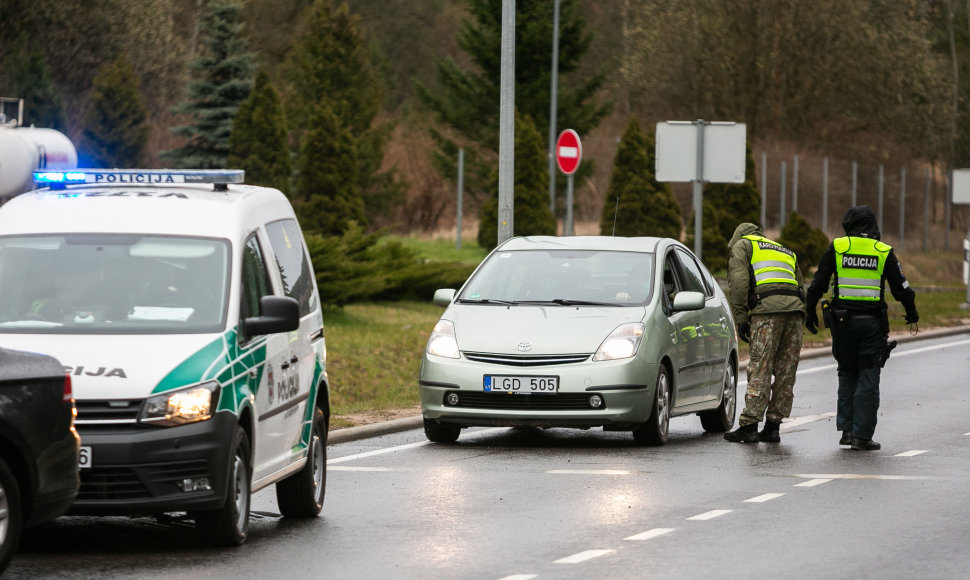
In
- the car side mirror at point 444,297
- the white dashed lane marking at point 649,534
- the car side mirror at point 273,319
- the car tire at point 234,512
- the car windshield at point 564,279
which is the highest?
the car side mirror at point 273,319

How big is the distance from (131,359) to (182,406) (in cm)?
34

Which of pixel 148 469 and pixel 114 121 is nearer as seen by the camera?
pixel 148 469

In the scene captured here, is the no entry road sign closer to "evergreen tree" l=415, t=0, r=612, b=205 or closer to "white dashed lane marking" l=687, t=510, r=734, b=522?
"white dashed lane marking" l=687, t=510, r=734, b=522

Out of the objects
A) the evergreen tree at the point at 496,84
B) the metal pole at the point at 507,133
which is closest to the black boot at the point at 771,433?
the metal pole at the point at 507,133

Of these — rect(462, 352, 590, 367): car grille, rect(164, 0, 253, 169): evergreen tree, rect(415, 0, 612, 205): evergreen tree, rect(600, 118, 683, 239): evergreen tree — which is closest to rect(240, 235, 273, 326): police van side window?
rect(462, 352, 590, 367): car grille

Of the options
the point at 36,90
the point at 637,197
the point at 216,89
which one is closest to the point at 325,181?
the point at 637,197

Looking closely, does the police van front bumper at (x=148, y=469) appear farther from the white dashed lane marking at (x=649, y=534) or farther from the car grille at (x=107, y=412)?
the white dashed lane marking at (x=649, y=534)

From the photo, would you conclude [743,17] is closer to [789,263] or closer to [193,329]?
[789,263]

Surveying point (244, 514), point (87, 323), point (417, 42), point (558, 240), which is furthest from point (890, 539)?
point (417, 42)

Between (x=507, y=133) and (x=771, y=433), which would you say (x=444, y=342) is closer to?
(x=771, y=433)

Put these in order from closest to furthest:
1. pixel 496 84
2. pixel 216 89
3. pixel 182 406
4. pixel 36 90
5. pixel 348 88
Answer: pixel 182 406 → pixel 36 90 → pixel 216 89 → pixel 348 88 → pixel 496 84

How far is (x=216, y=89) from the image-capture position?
55.0 meters

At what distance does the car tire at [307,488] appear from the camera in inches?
A: 404

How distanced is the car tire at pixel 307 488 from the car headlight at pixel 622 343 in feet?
12.1
